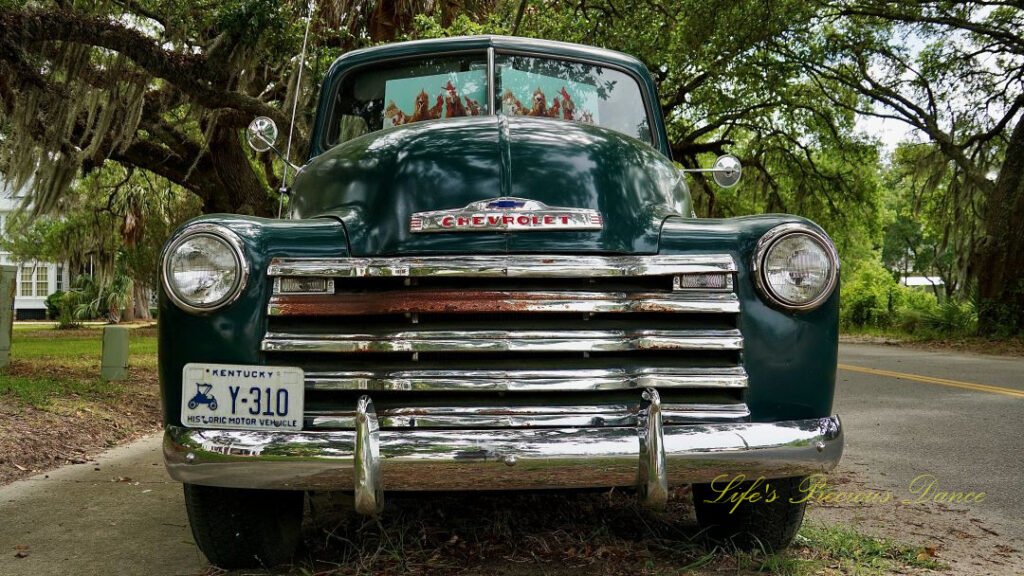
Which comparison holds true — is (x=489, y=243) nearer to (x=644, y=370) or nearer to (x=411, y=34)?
(x=644, y=370)

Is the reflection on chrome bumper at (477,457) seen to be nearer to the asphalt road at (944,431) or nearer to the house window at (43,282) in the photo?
the asphalt road at (944,431)

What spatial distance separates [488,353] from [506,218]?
1.39ft

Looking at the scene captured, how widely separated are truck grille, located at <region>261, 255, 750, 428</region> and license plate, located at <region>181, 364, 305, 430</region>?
6 centimetres

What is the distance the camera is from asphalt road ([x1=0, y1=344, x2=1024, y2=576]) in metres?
2.99

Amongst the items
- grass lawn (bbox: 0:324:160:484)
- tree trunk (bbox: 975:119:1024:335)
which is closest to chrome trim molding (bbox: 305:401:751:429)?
grass lawn (bbox: 0:324:160:484)

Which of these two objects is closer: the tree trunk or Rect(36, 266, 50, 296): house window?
the tree trunk

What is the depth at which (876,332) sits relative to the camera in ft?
66.8

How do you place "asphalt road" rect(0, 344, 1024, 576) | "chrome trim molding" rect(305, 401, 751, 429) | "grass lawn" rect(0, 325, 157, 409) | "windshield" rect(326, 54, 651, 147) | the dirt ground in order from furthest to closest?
1. "grass lawn" rect(0, 325, 157, 409)
2. "windshield" rect(326, 54, 651, 147)
3. "asphalt road" rect(0, 344, 1024, 576)
4. the dirt ground
5. "chrome trim molding" rect(305, 401, 751, 429)

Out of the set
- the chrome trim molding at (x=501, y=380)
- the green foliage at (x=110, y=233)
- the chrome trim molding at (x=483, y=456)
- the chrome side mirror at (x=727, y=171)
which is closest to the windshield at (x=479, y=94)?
the chrome side mirror at (x=727, y=171)

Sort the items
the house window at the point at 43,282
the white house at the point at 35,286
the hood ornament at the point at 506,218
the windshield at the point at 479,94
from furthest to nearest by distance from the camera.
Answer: the house window at the point at 43,282, the white house at the point at 35,286, the windshield at the point at 479,94, the hood ornament at the point at 506,218

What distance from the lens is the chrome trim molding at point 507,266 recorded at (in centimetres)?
237

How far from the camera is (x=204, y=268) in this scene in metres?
2.41

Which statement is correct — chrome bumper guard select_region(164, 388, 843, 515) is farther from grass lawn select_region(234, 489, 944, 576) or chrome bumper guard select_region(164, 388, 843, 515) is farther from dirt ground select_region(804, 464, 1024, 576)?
dirt ground select_region(804, 464, 1024, 576)

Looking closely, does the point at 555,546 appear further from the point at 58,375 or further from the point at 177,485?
the point at 58,375
